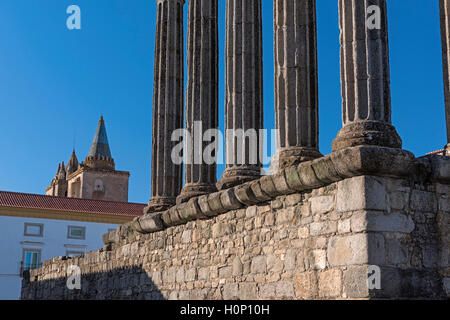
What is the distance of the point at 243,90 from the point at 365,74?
352 cm

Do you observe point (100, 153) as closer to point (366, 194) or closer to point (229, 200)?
point (229, 200)

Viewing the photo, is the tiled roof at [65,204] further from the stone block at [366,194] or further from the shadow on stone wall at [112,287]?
the stone block at [366,194]

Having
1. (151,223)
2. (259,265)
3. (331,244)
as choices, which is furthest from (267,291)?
(151,223)

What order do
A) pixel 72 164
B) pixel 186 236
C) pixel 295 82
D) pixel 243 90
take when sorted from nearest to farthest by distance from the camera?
pixel 295 82 → pixel 243 90 → pixel 186 236 → pixel 72 164

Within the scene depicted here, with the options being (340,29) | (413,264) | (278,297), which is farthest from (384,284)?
(340,29)

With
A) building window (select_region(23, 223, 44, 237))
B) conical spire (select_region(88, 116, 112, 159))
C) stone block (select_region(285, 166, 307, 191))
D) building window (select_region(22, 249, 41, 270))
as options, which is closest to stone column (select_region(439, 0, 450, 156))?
stone block (select_region(285, 166, 307, 191))

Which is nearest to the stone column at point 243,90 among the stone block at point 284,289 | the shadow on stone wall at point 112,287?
the stone block at point 284,289

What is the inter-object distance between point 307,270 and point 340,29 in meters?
3.19

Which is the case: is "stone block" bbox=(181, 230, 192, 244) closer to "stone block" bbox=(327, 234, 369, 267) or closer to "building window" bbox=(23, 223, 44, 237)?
"stone block" bbox=(327, 234, 369, 267)

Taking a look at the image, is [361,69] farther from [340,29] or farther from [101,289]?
[101,289]

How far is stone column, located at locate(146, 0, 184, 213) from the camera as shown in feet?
46.1

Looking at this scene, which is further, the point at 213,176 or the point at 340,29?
the point at 213,176

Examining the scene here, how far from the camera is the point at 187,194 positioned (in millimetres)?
12555

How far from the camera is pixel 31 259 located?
138ft
